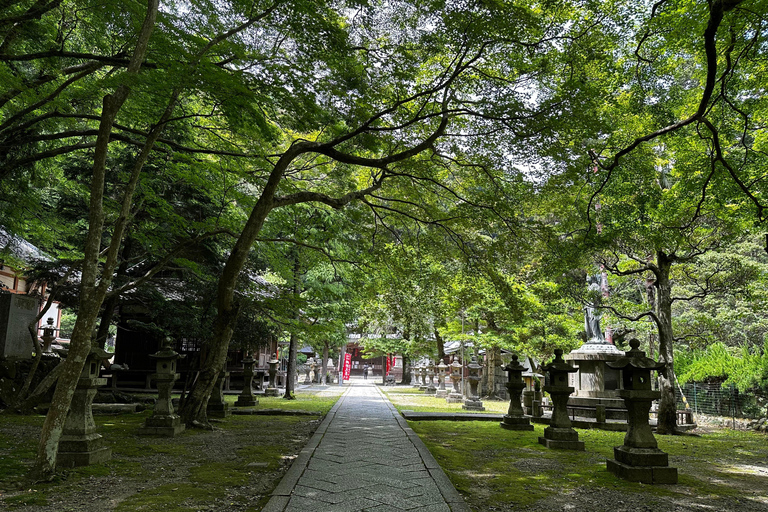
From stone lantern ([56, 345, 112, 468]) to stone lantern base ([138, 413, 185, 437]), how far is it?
217 centimetres

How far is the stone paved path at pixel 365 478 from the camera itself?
13.4 feet

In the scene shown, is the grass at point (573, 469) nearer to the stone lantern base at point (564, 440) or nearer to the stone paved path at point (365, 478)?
the stone lantern base at point (564, 440)

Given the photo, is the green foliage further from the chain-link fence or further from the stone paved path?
the stone paved path

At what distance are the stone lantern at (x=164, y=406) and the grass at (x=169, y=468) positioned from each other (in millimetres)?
241

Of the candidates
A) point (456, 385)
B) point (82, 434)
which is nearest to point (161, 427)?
point (82, 434)

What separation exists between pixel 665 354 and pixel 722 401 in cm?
465

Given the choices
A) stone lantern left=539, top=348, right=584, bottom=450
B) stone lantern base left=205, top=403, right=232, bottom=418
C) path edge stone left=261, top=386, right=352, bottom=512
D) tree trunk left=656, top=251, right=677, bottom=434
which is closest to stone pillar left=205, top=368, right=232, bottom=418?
stone lantern base left=205, top=403, right=232, bottom=418

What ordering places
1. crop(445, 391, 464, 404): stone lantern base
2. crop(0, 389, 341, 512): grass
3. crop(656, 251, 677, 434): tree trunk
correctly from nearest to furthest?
crop(0, 389, 341, 512): grass < crop(656, 251, 677, 434): tree trunk < crop(445, 391, 464, 404): stone lantern base

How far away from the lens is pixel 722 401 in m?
13.5

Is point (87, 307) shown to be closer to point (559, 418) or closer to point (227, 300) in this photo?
point (227, 300)

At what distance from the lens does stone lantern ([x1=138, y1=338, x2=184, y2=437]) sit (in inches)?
313

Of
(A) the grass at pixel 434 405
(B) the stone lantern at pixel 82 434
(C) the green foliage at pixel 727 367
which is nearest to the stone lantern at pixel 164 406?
(B) the stone lantern at pixel 82 434

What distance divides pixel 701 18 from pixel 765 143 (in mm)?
3376

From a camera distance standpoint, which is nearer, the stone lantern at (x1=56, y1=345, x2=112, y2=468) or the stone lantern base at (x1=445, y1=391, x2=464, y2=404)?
the stone lantern at (x1=56, y1=345, x2=112, y2=468)
